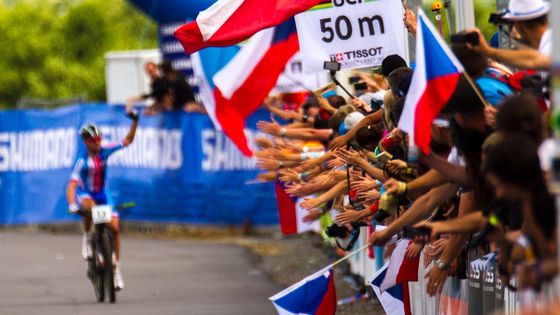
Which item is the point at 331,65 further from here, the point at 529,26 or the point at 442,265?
the point at 529,26

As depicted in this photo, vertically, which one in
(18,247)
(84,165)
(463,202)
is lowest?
(18,247)

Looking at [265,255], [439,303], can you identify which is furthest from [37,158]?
[439,303]

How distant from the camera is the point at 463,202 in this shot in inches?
335

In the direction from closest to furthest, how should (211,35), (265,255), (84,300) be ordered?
1. (211,35)
2. (84,300)
3. (265,255)

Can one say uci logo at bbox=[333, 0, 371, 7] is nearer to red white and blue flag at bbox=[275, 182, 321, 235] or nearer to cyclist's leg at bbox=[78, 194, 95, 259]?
red white and blue flag at bbox=[275, 182, 321, 235]

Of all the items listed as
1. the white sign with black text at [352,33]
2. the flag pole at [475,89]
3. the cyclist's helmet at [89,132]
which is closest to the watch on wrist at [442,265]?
the flag pole at [475,89]

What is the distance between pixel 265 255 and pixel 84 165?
446cm

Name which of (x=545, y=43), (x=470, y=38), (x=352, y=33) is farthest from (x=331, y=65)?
(x=545, y=43)

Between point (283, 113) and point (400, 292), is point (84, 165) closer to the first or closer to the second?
point (283, 113)

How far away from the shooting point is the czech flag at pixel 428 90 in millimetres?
8062

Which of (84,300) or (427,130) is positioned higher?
(427,130)

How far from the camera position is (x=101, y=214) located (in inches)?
701

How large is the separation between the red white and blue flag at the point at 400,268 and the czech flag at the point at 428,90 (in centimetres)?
282

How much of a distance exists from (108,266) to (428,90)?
949 cm
